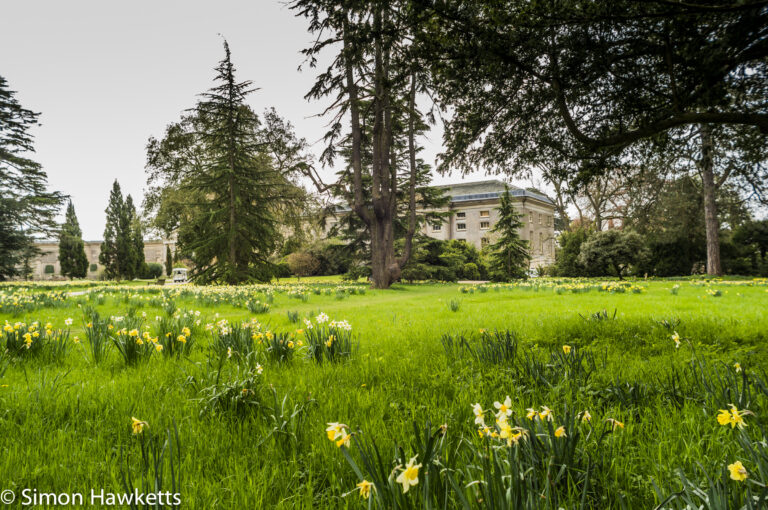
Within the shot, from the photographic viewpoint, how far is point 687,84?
4246mm

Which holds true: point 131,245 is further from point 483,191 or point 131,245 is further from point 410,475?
point 410,475

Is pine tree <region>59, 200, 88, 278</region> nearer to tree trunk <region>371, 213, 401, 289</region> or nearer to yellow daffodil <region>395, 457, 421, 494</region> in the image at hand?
tree trunk <region>371, 213, 401, 289</region>

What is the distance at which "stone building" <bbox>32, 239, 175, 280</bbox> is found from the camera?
5656 centimetres

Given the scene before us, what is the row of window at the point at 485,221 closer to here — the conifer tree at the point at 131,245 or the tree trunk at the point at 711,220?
the tree trunk at the point at 711,220

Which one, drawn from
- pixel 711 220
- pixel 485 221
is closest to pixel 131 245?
pixel 485 221

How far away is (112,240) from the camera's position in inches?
1574

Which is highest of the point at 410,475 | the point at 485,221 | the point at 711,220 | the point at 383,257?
the point at 485,221

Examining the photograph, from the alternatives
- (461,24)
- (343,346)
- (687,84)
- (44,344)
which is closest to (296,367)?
(343,346)

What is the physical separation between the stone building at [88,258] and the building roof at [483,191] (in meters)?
44.4

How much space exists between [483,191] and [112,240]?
1918 inches

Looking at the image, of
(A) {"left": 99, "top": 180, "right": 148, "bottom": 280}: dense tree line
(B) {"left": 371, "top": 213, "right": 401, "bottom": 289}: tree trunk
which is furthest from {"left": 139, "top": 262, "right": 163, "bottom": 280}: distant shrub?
(B) {"left": 371, "top": 213, "right": 401, "bottom": 289}: tree trunk

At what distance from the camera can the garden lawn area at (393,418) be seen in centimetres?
122

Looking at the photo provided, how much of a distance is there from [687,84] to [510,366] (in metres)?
4.12

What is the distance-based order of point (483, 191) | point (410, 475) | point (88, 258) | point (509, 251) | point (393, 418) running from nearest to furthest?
point (410, 475) → point (393, 418) → point (509, 251) → point (483, 191) → point (88, 258)
